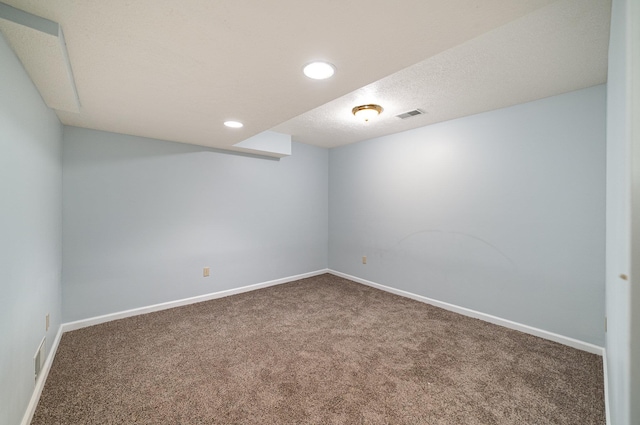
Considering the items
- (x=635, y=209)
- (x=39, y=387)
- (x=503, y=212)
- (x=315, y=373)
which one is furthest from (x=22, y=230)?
(x=503, y=212)

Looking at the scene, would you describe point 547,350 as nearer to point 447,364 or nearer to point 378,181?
point 447,364

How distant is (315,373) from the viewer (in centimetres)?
201

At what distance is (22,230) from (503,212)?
4.01 metres

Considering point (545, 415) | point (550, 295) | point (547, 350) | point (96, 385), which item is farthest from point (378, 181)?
point (96, 385)

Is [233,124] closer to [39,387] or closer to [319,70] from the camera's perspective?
[319,70]

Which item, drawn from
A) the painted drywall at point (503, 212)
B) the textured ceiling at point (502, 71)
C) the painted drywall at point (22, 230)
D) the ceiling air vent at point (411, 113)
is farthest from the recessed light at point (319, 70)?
the painted drywall at point (503, 212)

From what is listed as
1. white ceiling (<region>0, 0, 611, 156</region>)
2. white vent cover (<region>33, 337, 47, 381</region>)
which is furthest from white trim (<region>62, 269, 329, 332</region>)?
white ceiling (<region>0, 0, 611, 156</region>)

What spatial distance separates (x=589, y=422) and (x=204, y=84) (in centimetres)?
325

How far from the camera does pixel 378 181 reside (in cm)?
411

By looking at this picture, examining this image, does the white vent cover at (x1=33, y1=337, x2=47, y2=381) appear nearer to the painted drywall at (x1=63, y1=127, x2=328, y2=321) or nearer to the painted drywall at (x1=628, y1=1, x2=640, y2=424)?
the painted drywall at (x1=63, y1=127, x2=328, y2=321)

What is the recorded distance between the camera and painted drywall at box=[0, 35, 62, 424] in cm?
128

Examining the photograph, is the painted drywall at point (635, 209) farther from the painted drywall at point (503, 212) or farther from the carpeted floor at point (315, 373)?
the painted drywall at point (503, 212)

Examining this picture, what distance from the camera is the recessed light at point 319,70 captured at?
149cm

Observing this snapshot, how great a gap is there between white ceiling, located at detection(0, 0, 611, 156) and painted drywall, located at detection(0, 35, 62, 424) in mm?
238
